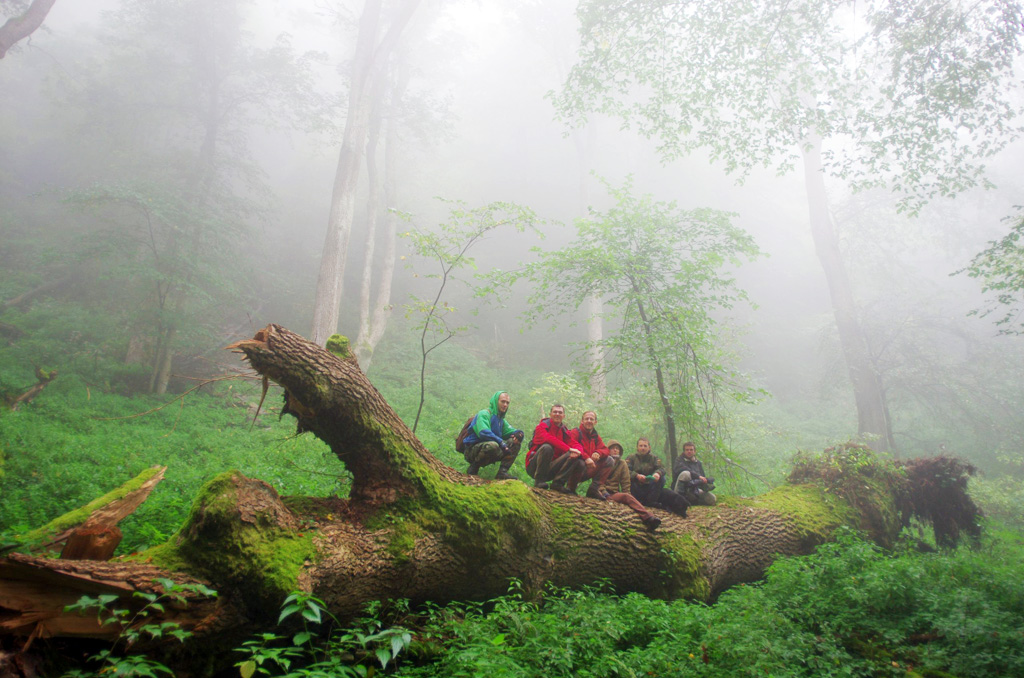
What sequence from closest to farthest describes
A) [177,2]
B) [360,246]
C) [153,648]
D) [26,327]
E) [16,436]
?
[153,648]
[16,436]
[26,327]
[177,2]
[360,246]

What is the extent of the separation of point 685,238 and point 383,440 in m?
6.29

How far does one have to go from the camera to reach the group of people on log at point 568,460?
5855mm

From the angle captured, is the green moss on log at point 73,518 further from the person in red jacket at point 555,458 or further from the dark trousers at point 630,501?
the dark trousers at point 630,501

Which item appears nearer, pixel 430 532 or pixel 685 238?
pixel 430 532

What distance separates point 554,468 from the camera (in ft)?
19.4

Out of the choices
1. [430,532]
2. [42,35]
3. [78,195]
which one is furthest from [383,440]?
[42,35]

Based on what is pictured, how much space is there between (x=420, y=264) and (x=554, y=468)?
18182mm

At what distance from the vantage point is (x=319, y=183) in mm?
25469

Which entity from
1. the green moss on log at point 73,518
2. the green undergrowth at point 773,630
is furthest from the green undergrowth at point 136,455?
the green undergrowth at point 773,630

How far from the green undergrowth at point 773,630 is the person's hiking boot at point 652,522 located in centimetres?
90

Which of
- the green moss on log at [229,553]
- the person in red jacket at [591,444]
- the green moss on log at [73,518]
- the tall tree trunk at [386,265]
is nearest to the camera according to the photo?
the green moss on log at [229,553]

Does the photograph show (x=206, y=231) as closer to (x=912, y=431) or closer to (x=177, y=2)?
(x=177, y=2)

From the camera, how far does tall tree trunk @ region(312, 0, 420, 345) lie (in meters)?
11.5

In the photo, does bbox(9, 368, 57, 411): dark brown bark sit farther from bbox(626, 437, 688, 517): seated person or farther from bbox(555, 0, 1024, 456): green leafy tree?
bbox(555, 0, 1024, 456): green leafy tree
